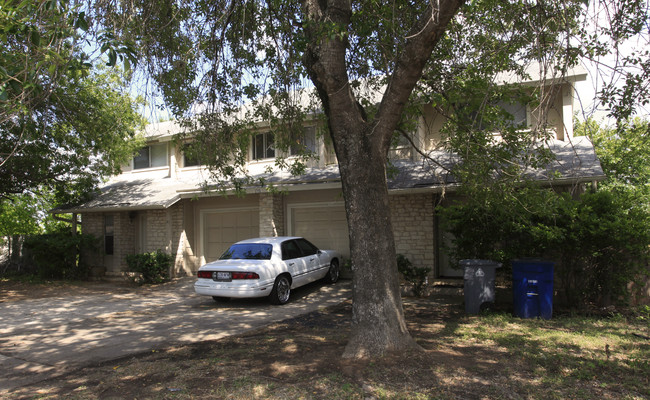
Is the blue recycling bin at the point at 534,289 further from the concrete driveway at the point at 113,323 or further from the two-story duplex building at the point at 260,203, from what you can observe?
the concrete driveway at the point at 113,323

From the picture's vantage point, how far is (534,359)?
5418 millimetres

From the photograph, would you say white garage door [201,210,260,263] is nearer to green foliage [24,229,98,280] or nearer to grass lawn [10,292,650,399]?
green foliage [24,229,98,280]

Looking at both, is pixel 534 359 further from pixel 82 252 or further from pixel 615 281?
pixel 82 252

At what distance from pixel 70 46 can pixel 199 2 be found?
12.0 ft

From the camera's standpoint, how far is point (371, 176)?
557 cm

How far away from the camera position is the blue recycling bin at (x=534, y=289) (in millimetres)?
Result: 7992

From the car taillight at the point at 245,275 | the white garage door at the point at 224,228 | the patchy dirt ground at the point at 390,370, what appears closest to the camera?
the patchy dirt ground at the point at 390,370

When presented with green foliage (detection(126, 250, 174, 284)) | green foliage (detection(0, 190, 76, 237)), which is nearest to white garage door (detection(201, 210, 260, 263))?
green foliage (detection(126, 250, 174, 284))

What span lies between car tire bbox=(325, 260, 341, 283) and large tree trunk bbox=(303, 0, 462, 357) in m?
6.76

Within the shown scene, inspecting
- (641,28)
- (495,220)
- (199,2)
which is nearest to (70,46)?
(199,2)

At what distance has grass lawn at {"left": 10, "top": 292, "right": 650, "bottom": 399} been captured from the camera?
14.7ft

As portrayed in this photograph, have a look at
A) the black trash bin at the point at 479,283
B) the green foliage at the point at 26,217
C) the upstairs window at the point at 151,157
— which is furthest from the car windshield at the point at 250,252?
the green foliage at the point at 26,217

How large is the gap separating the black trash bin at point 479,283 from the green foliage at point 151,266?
10152 millimetres

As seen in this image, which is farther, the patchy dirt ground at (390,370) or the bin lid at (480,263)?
the bin lid at (480,263)
